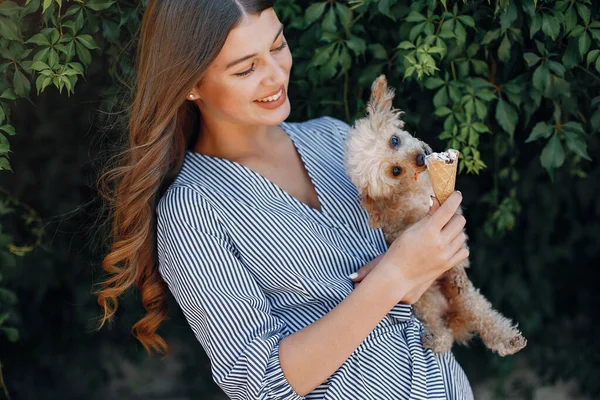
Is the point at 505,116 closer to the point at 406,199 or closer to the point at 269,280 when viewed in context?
the point at 406,199

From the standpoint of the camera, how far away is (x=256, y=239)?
1897mm

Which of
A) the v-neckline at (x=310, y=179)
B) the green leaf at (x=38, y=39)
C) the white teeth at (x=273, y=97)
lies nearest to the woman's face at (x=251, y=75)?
the white teeth at (x=273, y=97)

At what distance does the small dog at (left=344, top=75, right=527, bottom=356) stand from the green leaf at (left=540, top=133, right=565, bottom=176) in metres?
0.49

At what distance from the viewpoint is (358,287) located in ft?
5.77

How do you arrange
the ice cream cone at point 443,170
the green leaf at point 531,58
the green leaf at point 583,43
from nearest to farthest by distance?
the ice cream cone at point 443,170, the green leaf at point 583,43, the green leaf at point 531,58

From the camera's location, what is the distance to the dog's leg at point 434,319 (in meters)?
2.00

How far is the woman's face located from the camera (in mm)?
1902

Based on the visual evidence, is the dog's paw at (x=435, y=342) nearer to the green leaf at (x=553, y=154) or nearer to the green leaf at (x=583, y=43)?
the green leaf at (x=553, y=154)

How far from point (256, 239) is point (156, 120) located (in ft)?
1.49

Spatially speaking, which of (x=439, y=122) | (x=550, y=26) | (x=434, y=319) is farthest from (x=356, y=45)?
(x=434, y=319)

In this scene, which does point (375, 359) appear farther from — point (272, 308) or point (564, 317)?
point (564, 317)

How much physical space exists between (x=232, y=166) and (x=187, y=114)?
0.29 meters

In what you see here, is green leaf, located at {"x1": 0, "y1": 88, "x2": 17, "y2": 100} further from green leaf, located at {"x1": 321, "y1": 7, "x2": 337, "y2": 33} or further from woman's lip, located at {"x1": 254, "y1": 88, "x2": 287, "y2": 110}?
green leaf, located at {"x1": 321, "y1": 7, "x2": 337, "y2": 33}

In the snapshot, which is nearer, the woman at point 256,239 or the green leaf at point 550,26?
the woman at point 256,239
